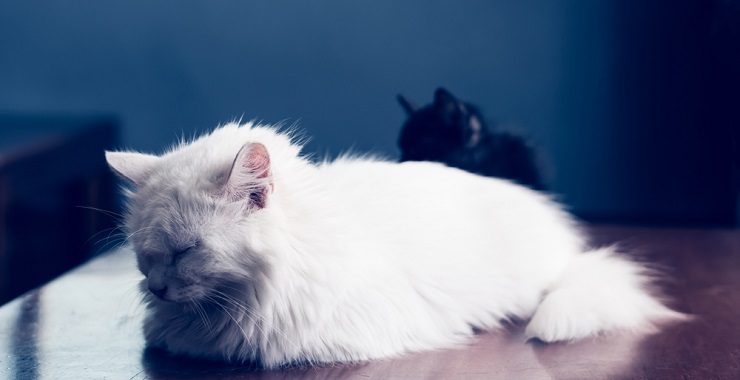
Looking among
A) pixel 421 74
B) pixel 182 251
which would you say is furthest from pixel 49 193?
pixel 182 251

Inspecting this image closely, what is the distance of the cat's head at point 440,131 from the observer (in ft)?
5.94

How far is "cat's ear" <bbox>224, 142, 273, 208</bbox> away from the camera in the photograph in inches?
34.9

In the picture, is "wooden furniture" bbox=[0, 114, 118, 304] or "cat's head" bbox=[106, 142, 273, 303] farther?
"wooden furniture" bbox=[0, 114, 118, 304]

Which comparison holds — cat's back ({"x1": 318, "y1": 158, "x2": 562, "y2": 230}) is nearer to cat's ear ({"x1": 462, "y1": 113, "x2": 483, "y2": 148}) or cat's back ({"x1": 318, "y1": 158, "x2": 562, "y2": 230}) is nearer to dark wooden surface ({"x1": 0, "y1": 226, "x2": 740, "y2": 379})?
dark wooden surface ({"x1": 0, "y1": 226, "x2": 740, "y2": 379})

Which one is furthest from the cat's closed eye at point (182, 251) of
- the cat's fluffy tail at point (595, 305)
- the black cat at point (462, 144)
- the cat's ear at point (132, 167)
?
the black cat at point (462, 144)

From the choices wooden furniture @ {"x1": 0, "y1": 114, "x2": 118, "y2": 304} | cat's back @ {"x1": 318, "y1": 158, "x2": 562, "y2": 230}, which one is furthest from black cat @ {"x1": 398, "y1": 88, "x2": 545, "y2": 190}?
wooden furniture @ {"x1": 0, "y1": 114, "x2": 118, "y2": 304}

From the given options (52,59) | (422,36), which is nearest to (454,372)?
(422,36)

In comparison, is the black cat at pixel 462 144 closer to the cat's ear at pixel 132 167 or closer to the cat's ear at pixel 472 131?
the cat's ear at pixel 472 131

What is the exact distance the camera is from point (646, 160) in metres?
2.58

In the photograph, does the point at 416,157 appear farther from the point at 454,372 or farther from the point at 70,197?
the point at 70,197

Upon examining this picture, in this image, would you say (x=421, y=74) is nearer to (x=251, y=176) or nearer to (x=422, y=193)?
(x=422, y=193)

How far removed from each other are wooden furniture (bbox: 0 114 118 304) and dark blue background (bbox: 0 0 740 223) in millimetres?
165

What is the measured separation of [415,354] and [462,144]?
87cm

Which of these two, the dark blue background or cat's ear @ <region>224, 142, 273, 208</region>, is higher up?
the dark blue background
